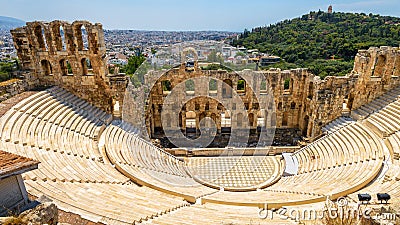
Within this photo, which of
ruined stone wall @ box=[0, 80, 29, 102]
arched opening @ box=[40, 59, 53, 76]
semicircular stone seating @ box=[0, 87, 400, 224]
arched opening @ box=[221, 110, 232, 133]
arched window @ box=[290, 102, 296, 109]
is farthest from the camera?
arched opening @ box=[221, 110, 232, 133]

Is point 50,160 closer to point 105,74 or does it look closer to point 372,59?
point 105,74

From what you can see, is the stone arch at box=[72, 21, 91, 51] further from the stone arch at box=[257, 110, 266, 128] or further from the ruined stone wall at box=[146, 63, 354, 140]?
the stone arch at box=[257, 110, 266, 128]

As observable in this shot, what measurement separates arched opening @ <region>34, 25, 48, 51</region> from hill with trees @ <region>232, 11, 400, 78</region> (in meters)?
43.1

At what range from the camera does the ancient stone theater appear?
1089 cm

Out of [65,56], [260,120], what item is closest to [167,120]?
[260,120]

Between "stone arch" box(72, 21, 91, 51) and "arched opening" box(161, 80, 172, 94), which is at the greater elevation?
"stone arch" box(72, 21, 91, 51)

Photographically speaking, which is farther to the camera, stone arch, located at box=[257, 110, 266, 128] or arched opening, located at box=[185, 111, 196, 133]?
arched opening, located at box=[185, 111, 196, 133]

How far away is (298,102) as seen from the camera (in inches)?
913

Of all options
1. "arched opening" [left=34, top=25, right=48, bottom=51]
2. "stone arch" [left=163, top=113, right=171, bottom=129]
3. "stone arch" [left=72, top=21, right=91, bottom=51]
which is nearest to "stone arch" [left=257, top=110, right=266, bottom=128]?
"stone arch" [left=163, top=113, right=171, bottom=129]

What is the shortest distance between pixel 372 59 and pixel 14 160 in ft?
77.2

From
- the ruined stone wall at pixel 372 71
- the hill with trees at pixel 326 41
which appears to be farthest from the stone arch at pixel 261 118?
the hill with trees at pixel 326 41

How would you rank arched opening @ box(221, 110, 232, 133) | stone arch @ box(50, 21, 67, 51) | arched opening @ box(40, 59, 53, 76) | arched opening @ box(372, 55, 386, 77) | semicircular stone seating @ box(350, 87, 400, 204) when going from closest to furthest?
semicircular stone seating @ box(350, 87, 400, 204) → stone arch @ box(50, 21, 67, 51) → arched opening @ box(40, 59, 53, 76) → arched opening @ box(372, 55, 386, 77) → arched opening @ box(221, 110, 232, 133)

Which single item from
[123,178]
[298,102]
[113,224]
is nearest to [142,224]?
[113,224]

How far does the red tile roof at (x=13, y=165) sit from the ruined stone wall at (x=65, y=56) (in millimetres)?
13561
